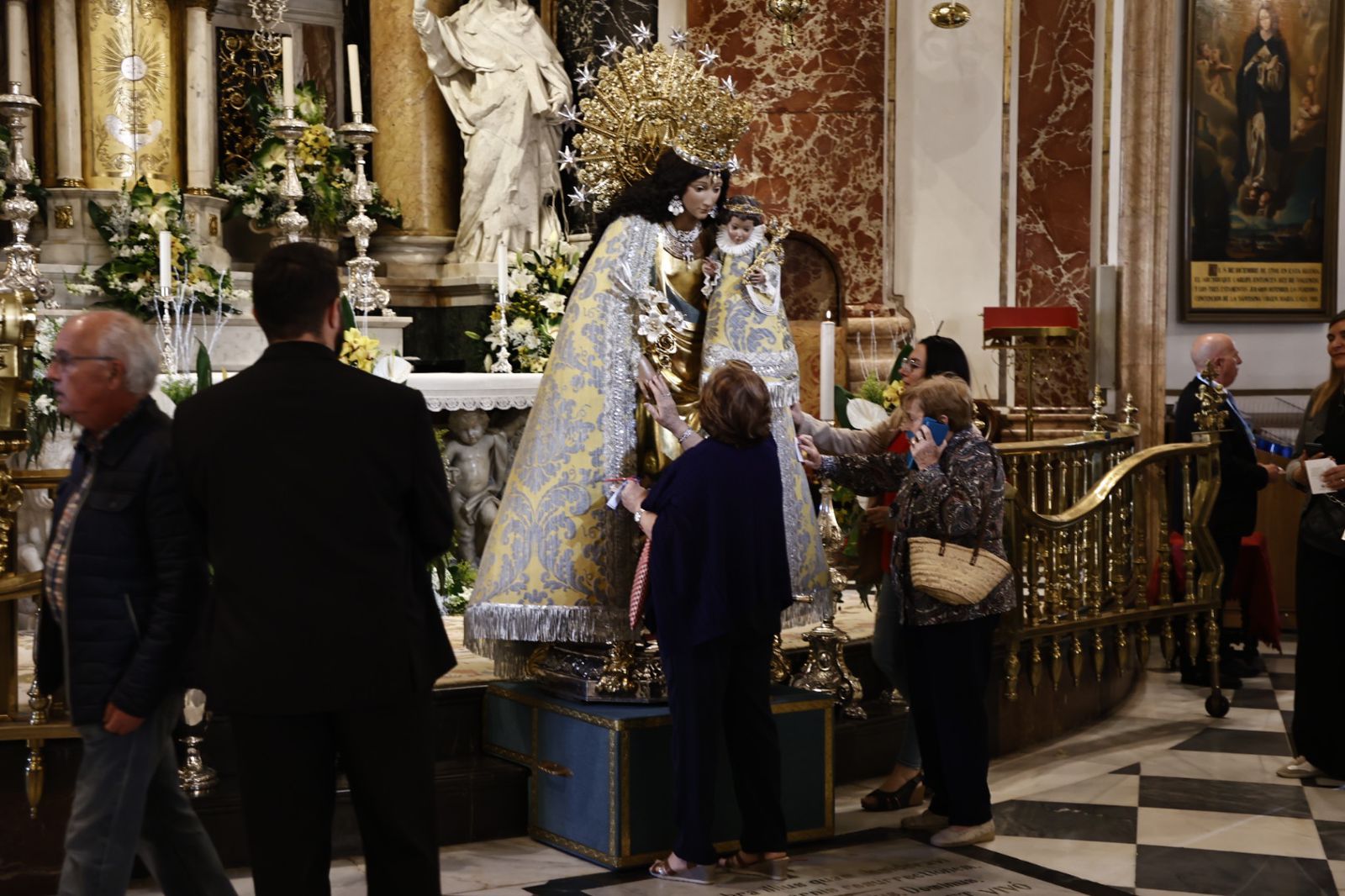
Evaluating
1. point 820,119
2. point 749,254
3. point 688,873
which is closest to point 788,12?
point 820,119

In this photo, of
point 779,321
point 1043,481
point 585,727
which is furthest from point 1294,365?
point 585,727

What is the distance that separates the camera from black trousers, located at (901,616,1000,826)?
4859 millimetres

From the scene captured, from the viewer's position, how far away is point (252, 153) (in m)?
8.97

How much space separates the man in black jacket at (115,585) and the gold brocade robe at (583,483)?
1.68 meters

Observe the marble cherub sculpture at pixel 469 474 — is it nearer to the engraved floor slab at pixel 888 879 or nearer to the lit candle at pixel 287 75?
the lit candle at pixel 287 75

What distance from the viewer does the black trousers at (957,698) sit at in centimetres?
486

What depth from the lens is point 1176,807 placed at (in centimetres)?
559

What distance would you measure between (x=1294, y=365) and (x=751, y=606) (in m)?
7.01

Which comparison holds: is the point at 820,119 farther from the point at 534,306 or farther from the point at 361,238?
the point at 361,238

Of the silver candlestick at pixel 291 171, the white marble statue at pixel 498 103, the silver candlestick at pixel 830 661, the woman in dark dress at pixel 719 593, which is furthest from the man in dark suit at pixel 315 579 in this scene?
the white marble statue at pixel 498 103

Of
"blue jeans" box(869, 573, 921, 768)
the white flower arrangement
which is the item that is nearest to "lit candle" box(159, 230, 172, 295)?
the white flower arrangement

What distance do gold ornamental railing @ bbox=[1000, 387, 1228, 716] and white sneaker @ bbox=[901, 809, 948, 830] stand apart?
1055 millimetres

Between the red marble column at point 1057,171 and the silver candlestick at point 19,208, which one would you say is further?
the red marble column at point 1057,171

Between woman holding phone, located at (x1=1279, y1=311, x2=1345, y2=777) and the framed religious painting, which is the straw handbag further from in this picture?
the framed religious painting
